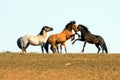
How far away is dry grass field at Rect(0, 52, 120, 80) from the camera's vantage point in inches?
893

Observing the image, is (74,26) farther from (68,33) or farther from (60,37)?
(60,37)

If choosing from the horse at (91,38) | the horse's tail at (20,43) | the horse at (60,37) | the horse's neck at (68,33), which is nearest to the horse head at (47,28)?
the horse's tail at (20,43)

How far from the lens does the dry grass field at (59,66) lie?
893 inches

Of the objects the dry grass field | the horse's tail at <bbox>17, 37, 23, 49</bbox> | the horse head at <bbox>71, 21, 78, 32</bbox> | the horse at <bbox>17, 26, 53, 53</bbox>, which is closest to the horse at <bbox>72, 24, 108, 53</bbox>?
the horse head at <bbox>71, 21, 78, 32</bbox>

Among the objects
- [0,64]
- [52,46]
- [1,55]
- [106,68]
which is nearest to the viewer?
[106,68]

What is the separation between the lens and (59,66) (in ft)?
81.5

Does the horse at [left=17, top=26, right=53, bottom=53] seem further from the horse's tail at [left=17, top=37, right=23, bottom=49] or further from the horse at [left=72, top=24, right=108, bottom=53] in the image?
the horse at [left=72, top=24, right=108, bottom=53]

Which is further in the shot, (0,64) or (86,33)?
(86,33)

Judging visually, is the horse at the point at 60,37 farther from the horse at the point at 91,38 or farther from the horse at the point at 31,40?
the horse at the point at 31,40

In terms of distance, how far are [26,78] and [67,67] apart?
2595 millimetres

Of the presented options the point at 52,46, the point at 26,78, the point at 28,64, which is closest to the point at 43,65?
the point at 28,64

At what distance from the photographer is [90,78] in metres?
22.2

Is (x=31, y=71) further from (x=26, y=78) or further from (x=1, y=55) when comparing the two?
(x=1, y=55)

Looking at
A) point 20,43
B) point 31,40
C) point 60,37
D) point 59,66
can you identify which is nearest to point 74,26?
point 60,37
